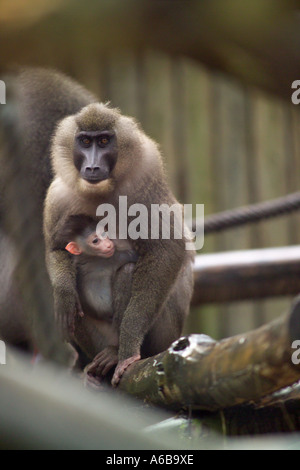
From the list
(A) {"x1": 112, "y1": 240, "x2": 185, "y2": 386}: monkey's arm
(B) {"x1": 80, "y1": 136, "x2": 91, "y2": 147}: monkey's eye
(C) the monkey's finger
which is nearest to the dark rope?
(A) {"x1": 112, "y1": 240, "x2": 185, "y2": 386}: monkey's arm

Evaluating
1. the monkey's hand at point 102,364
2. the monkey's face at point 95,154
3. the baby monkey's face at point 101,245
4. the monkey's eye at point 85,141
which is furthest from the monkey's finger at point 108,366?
the monkey's eye at point 85,141

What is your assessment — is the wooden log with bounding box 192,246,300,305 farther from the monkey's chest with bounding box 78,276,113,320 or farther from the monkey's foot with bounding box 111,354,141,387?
the monkey's foot with bounding box 111,354,141,387

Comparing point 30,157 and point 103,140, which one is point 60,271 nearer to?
point 103,140

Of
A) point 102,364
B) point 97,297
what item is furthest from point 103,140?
point 102,364

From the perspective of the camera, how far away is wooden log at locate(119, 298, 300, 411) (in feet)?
4.04

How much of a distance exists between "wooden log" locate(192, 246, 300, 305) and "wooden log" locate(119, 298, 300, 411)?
2.65 meters

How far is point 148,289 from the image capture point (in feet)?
9.89

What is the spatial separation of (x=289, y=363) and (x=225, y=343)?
0.22m

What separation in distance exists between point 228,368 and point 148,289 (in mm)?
1613

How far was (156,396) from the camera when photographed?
2.02 meters

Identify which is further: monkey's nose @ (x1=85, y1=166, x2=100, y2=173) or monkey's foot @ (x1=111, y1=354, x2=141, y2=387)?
monkey's nose @ (x1=85, y1=166, x2=100, y2=173)

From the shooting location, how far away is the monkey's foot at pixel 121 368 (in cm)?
261
